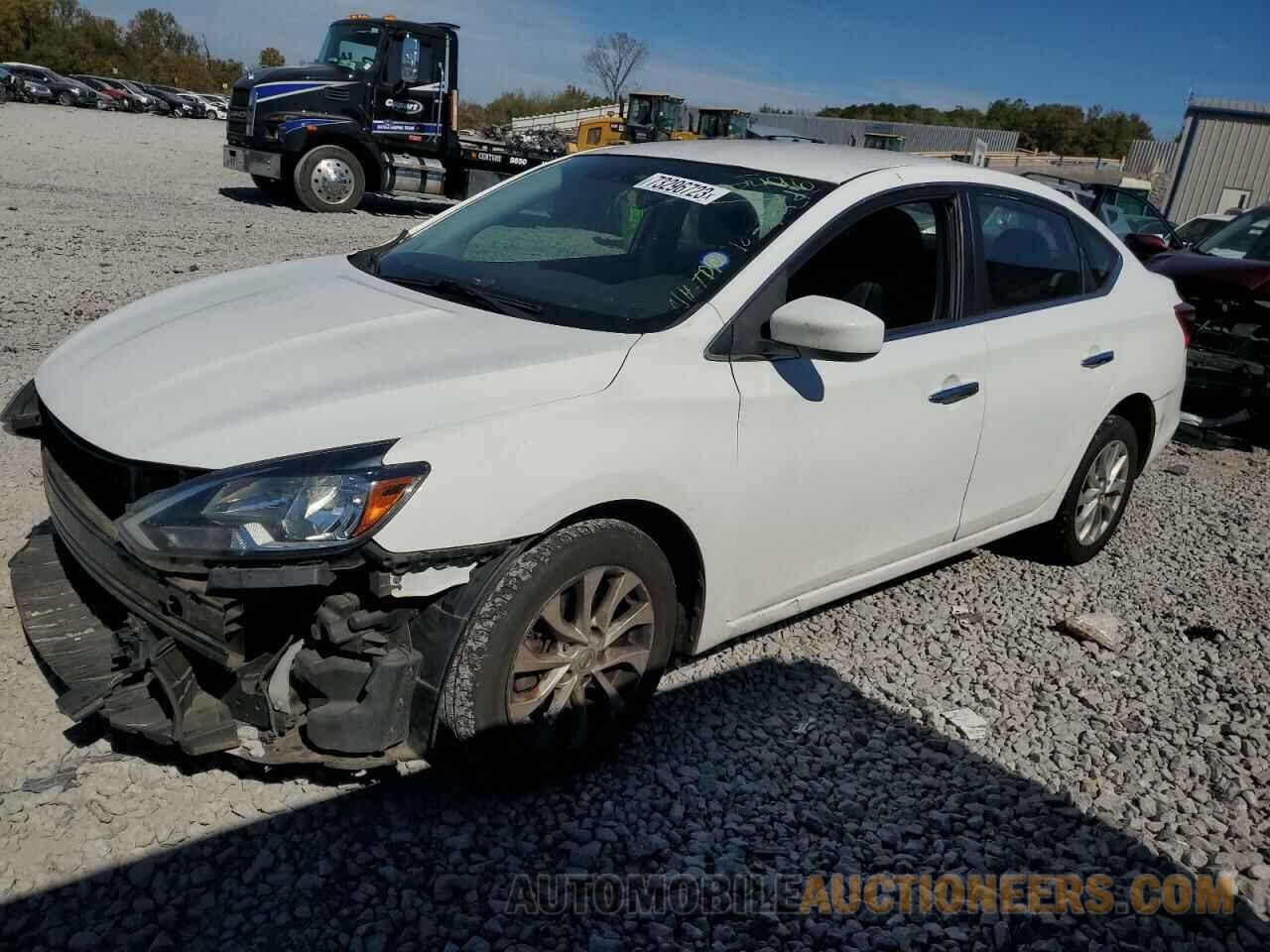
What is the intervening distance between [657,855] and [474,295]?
5.90ft

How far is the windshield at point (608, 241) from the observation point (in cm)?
321

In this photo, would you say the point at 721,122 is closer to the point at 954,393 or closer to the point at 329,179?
the point at 329,179

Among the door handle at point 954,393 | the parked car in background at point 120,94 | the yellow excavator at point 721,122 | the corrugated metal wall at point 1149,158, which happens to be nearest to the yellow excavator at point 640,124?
the yellow excavator at point 721,122

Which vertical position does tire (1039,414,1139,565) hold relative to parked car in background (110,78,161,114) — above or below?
below

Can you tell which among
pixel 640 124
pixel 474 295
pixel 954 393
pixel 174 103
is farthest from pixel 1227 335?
pixel 174 103

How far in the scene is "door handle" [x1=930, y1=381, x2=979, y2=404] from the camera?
364 cm

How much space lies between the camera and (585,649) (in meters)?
2.85

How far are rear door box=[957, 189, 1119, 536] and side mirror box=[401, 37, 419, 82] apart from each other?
13795 mm

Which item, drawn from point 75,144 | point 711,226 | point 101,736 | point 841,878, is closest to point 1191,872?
point 841,878

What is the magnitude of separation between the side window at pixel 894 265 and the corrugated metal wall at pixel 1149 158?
47.1 metres

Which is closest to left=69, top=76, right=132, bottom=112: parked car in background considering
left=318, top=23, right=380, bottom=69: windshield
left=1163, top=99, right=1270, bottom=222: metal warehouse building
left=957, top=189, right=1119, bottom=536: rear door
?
left=318, top=23, right=380, bottom=69: windshield

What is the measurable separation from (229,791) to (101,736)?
47 cm

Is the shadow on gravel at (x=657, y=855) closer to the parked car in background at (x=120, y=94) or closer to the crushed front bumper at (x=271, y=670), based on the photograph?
the crushed front bumper at (x=271, y=670)

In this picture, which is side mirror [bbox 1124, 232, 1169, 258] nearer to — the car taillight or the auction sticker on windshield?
the car taillight
